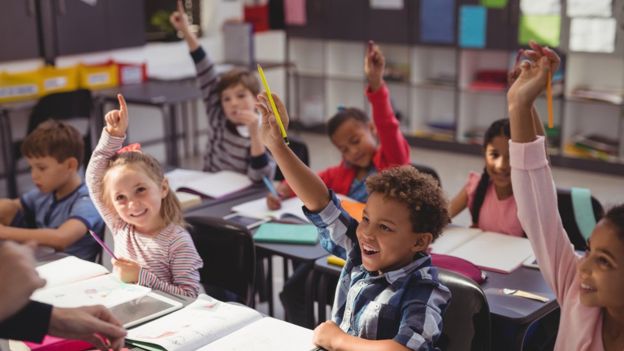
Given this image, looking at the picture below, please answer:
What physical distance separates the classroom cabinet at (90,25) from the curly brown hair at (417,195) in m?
4.50

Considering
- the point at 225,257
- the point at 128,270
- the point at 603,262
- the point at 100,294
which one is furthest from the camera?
the point at 225,257

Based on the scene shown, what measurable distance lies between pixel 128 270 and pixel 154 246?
7.8 inches

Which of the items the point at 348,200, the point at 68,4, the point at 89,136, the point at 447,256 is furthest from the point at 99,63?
the point at 447,256

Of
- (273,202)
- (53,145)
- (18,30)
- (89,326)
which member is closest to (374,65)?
(273,202)

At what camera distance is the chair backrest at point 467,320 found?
6.12 feet

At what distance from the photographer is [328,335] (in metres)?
1.66

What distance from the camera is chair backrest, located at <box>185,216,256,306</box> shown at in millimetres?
2461

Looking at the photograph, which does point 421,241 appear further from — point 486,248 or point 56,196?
point 56,196

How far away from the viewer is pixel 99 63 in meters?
5.95

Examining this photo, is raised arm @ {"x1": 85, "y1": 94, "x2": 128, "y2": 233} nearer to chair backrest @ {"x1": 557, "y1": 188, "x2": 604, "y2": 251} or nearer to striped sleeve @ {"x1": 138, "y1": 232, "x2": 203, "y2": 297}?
striped sleeve @ {"x1": 138, "y1": 232, "x2": 203, "y2": 297}

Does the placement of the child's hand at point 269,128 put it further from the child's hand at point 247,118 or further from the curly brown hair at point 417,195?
the child's hand at point 247,118

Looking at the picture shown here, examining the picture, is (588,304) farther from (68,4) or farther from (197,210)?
(68,4)

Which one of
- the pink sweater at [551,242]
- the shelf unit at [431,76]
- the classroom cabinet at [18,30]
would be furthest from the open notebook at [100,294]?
the shelf unit at [431,76]

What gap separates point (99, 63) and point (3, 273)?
16.2 ft
